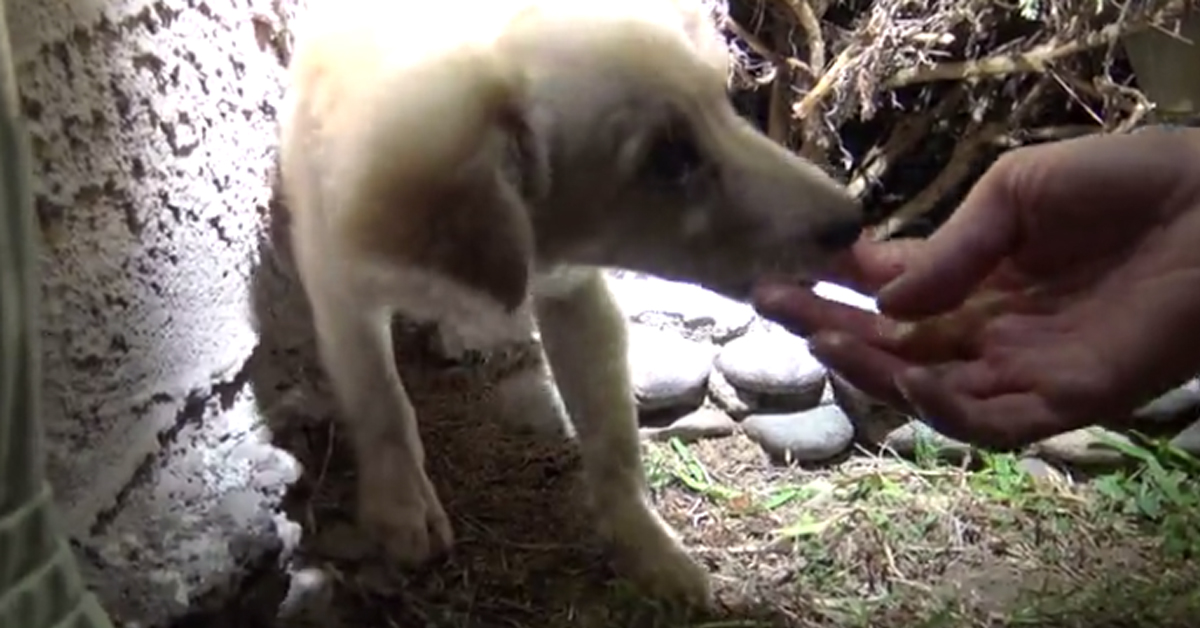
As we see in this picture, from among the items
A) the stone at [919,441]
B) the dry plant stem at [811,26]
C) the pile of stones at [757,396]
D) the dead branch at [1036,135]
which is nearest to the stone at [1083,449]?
the pile of stones at [757,396]

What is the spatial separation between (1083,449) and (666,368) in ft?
2.29

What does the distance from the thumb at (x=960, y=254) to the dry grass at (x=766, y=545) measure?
53 cm

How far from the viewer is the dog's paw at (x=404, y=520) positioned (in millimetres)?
2209

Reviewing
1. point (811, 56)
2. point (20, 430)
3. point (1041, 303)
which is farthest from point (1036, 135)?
point (20, 430)

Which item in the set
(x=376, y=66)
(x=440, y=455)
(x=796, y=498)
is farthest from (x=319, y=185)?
(x=796, y=498)

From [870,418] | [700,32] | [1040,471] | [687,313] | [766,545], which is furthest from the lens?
[687,313]

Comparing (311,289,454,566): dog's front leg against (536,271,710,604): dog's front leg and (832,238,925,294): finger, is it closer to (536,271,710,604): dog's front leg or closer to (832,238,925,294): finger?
(536,271,710,604): dog's front leg

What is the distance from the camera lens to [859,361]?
1769 mm

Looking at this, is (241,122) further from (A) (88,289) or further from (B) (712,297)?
(B) (712,297)

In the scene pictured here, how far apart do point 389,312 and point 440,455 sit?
47 centimetres

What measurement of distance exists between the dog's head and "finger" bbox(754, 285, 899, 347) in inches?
1.3

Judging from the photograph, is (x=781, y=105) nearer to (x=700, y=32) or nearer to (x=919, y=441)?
(x=919, y=441)

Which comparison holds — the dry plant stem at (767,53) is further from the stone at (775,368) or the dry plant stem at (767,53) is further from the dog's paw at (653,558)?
the dog's paw at (653,558)

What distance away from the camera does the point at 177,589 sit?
172cm
